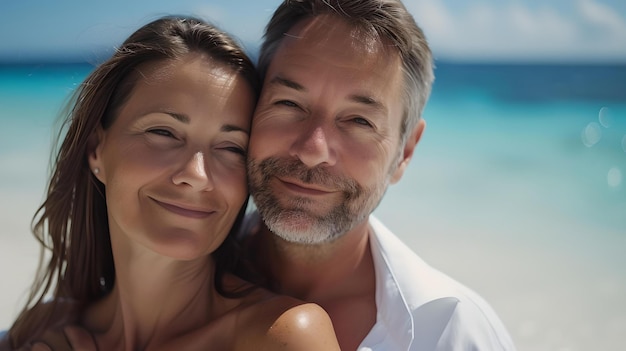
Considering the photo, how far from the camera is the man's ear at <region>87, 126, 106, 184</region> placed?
2.51 meters

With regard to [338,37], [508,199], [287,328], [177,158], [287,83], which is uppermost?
[338,37]

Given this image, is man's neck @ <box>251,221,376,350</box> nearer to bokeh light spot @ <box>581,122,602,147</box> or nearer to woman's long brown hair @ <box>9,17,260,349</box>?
woman's long brown hair @ <box>9,17,260,349</box>

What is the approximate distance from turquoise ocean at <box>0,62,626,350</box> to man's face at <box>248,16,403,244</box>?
85 cm

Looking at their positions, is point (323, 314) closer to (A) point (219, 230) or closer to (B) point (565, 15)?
(A) point (219, 230)

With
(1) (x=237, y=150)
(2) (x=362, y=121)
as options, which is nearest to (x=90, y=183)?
(1) (x=237, y=150)

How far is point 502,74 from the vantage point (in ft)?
58.9

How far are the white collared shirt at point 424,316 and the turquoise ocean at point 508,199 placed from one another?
1.48 m

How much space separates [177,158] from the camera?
228 cm

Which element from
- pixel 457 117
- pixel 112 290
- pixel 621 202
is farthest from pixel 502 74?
pixel 112 290

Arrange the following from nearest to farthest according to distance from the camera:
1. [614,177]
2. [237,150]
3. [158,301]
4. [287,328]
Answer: [287,328]
[237,150]
[158,301]
[614,177]

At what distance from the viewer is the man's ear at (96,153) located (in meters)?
2.51

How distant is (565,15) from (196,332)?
15.4m

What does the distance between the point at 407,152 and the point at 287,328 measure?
1177mm

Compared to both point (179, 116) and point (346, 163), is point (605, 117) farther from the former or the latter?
point (179, 116)
